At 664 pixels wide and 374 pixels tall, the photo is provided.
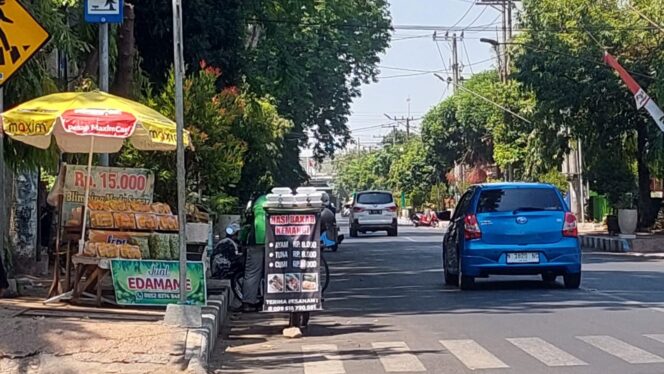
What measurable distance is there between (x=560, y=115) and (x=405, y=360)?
88.5 ft

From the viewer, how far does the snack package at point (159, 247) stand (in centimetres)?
1233

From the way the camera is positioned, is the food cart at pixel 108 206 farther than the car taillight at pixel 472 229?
No

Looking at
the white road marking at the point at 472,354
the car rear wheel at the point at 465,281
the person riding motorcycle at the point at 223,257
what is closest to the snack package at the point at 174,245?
the white road marking at the point at 472,354

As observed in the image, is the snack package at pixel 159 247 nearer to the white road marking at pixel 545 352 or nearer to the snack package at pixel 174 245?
the snack package at pixel 174 245

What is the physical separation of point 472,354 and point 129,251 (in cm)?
420

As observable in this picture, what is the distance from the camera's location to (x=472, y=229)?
54.1 ft

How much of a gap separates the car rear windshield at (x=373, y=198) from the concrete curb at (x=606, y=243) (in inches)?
344

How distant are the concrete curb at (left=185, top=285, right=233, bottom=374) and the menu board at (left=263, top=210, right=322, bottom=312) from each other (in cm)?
73

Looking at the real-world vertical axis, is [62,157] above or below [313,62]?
below

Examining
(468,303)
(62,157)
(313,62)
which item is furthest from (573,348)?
(313,62)

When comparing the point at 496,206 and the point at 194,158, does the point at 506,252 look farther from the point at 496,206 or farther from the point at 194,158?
the point at 194,158

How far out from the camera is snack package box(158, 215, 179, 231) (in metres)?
12.6

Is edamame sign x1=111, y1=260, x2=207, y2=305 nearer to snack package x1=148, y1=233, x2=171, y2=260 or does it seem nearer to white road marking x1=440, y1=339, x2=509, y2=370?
snack package x1=148, y1=233, x2=171, y2=260

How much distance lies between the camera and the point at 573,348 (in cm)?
1042
